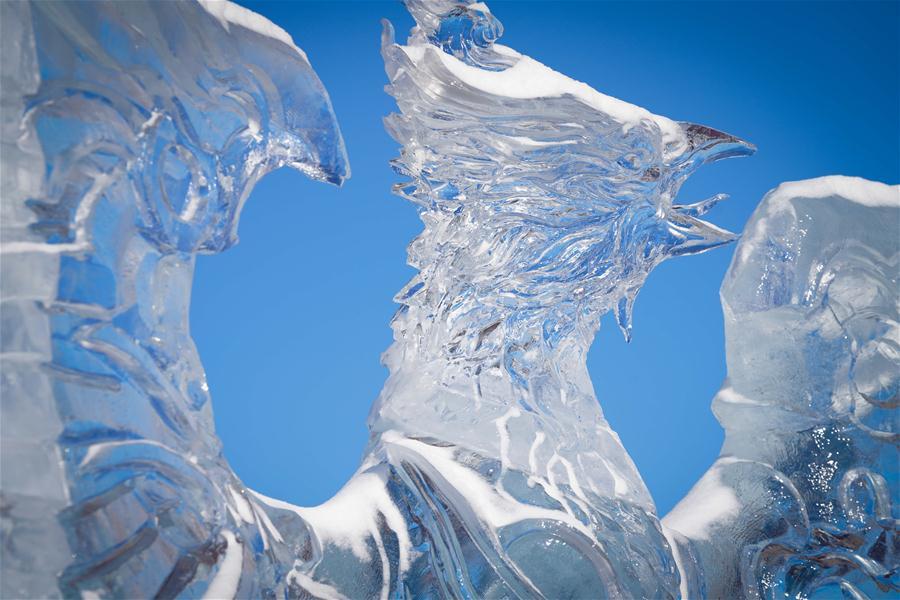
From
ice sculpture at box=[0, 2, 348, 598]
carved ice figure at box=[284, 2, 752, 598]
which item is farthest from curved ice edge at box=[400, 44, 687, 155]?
ice sculpture at box=[0, 2, 348, 598]

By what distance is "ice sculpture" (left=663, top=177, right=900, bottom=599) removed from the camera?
1016 millimetres

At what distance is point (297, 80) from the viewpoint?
0.74 meters

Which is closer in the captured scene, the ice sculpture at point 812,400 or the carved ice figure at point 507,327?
the carved ice figure at point 507,327

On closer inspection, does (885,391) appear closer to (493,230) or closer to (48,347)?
(493,230)

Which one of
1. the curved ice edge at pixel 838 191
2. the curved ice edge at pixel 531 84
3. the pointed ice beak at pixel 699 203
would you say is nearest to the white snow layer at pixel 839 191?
the curved ice edge at pixel 838 191

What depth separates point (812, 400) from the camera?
1066 mm

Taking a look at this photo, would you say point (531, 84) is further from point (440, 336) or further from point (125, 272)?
point (125, 272)

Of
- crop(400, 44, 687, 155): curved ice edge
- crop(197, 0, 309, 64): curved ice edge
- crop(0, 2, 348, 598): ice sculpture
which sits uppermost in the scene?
crop(400, 44, 687, 155): curved ice edge

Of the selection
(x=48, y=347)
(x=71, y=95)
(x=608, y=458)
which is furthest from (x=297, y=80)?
(x=608, y=458)

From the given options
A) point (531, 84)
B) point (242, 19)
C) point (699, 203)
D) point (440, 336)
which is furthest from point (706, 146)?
point (242, 19)

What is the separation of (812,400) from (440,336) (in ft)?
1.54

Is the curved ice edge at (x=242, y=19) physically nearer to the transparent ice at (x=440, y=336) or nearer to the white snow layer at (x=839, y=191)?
the transparent ice at (x=440, y=336)

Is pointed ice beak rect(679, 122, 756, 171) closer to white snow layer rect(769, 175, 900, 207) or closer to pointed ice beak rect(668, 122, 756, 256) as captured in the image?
pointed ice beak rect(668, 122, 756, 256)

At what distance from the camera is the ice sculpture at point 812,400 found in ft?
3.33
